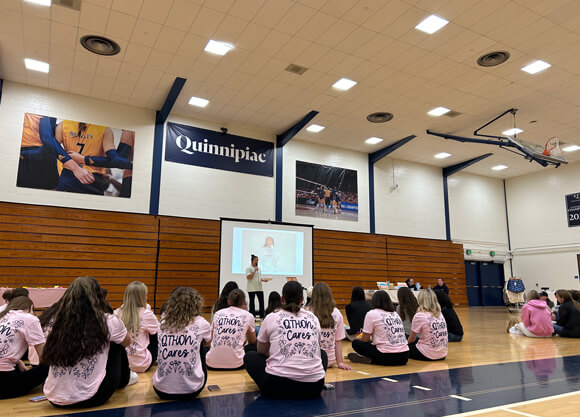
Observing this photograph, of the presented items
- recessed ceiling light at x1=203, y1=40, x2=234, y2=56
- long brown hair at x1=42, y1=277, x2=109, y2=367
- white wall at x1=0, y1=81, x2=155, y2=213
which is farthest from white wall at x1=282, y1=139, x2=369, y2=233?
long brown hair at x1=42, y1=277, x2=109, y2=367

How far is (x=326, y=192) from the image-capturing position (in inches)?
559

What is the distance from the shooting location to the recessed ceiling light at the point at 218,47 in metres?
8.67

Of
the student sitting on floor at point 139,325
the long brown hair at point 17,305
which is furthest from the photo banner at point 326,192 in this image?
the long brown hair at point 17,305

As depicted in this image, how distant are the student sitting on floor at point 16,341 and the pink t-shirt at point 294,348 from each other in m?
1.77

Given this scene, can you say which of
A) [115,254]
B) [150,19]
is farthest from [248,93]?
[115,254]

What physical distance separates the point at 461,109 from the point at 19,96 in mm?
11698

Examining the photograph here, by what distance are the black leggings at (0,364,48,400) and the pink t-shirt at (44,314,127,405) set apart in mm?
554

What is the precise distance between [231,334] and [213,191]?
27.1 feet

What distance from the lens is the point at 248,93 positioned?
10867 mm

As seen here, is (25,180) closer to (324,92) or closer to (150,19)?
(150,19)

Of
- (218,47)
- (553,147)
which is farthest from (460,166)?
(218,47)

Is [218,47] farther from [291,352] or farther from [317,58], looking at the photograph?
[291,352]

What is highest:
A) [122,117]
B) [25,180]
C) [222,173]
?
[122,117]

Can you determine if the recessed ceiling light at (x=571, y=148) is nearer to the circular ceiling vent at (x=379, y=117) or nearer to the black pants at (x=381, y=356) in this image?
the circular ceiling vent at (x=379, y=117)
